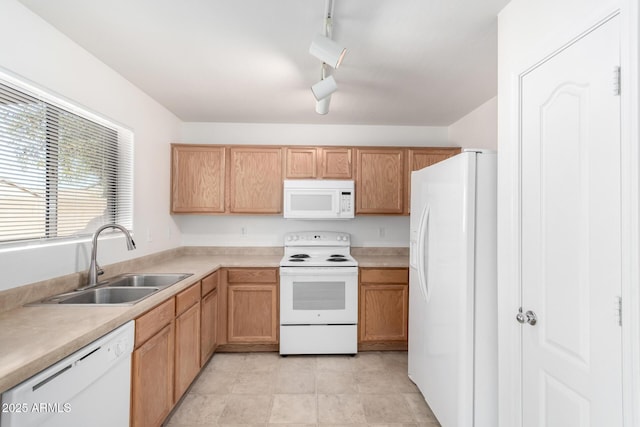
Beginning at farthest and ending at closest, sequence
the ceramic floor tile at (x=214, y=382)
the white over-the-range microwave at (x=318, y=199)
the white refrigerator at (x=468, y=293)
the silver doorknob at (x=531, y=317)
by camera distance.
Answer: the white over-the-range microwave at (x=318, y=199), the ceramic floor tile at (x=214, y=382), the white refrigerator at (x=468, y=293), the silver doorknob at (x=531, y=317)

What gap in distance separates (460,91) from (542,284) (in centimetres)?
192

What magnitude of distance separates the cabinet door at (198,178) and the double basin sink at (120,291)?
1.07 meters

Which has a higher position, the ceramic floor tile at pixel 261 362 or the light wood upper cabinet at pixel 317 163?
the light wood upper cabinet at pixel 317 163

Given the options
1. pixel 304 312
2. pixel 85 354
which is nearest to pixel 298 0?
pixel 85 354

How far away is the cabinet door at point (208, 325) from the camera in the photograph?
8.44 feet

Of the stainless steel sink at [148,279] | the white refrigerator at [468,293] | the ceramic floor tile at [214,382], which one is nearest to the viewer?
the white refrigerator at [468,293]

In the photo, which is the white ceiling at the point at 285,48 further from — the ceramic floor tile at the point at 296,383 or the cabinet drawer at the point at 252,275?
the ceramic floor tile at the point at 296,383

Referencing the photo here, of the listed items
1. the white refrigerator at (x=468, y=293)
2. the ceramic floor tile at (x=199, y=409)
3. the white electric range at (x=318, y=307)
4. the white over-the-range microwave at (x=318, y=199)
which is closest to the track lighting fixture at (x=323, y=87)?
the white refrigerator at (x=468, y=293)

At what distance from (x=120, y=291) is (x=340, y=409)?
175cm

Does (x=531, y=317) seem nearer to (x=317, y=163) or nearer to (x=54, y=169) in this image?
(x=317, y=163)

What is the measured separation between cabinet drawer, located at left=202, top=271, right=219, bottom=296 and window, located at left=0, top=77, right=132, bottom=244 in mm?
822

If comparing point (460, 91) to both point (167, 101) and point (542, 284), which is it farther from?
point (167, 101)

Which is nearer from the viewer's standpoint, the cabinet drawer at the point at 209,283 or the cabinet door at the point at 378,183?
the cabinet drawer at the point at 209,283

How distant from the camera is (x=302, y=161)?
337cm
